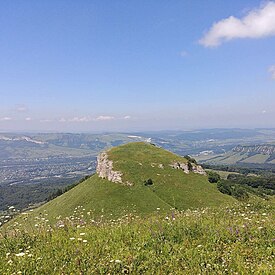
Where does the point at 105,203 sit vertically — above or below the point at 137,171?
below

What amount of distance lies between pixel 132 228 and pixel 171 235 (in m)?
1.68

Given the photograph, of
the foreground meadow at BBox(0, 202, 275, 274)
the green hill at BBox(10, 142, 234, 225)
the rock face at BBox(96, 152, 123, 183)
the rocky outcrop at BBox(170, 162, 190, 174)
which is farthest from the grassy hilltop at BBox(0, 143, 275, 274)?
the rocky outcrop at BBox(170, 162, 190, 174)

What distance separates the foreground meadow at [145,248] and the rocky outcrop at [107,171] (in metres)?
82.5

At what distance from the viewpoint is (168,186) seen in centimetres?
9338

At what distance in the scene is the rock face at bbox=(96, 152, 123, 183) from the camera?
97000 mm

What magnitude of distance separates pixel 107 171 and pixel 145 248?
93493 mm

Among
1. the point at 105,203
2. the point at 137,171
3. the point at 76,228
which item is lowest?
the point at 105,203

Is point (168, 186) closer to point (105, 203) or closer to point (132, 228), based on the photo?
point (105, 203)

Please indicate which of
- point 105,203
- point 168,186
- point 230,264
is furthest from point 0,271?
point 168,186

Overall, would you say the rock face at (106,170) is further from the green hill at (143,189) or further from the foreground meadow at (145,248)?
the foreground meadow at (145,248)

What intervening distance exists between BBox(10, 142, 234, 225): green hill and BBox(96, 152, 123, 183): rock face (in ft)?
3.78

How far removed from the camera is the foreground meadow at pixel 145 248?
748 centimetres

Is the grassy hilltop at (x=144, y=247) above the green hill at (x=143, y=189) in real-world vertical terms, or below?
above

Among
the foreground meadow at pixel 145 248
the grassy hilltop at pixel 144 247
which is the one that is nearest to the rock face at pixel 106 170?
the grassy hilltop at pixel 144 247
